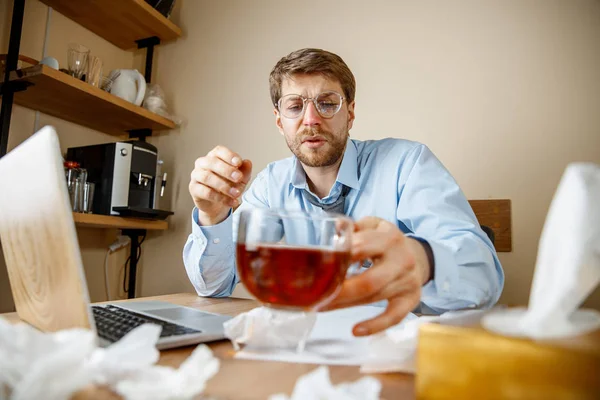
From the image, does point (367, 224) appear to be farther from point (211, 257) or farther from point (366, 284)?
point (211, 257)

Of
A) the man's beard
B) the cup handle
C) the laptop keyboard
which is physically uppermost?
the cup handle

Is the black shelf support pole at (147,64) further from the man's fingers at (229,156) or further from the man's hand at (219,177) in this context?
the man's fingers at (229,156)

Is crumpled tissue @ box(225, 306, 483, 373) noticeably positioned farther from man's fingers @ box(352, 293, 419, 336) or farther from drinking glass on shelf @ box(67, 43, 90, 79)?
drinking glass on shelf @ box(67, 43, 90, 79)

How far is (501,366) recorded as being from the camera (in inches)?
11.3

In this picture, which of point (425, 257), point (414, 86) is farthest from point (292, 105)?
point (425, 257)

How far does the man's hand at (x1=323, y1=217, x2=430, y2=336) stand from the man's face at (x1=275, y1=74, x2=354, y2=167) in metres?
0.97

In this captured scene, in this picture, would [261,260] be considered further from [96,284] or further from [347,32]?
[96,284]

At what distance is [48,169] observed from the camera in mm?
392

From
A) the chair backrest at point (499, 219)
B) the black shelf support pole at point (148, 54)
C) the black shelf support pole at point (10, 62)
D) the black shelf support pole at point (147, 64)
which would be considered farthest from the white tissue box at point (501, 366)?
the black shelf support pole at point (148, 54)

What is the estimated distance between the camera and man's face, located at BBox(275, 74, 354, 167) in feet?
4.74

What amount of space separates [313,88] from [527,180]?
100 centimetres

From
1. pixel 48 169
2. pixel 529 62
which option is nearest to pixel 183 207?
pixel 529 62

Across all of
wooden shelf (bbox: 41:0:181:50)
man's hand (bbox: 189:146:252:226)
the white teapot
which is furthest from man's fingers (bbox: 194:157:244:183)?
wooden shelf (bbox: 41:0:181:50)

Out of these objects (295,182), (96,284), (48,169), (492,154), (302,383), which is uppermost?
(492,154)
